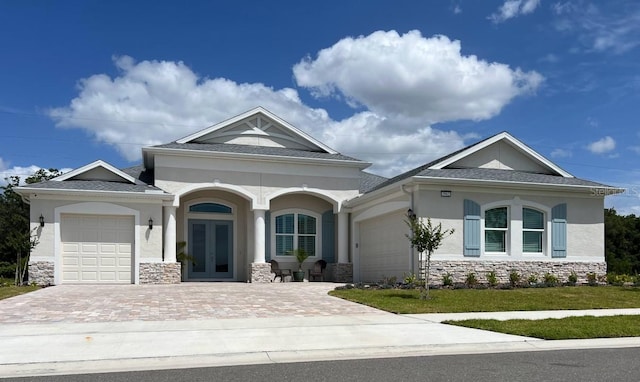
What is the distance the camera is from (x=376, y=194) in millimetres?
23547

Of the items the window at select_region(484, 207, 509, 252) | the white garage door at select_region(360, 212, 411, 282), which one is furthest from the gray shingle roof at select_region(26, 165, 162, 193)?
the window at select_region(484, 207, 509, 252)

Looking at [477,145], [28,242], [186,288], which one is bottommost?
[186,288]

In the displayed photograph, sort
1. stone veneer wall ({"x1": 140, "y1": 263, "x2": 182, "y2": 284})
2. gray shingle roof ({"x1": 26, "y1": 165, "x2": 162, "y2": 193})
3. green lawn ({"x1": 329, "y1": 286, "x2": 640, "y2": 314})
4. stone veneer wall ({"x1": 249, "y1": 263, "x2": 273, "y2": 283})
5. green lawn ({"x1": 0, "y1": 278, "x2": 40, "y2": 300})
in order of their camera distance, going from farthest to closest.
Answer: stone veneer wall ({"x1": 249, "y1": 263, "x2": 273, "y2": 283}), stone veneer wall ({"x1": 140, "y1": 263, "x2": 182, "y2": 284}), gray shingle roof ({"x1": 26, "y1": 165, "x2": 162, "y2": 193}), green lawn ({"x1": 0, "y1": 278, "x2": 40, "y2": 300}), green lawn ({"x1": 329, "y1": 286, "x2": 640, "y2": 314})

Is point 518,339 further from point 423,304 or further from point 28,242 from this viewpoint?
point 28,242

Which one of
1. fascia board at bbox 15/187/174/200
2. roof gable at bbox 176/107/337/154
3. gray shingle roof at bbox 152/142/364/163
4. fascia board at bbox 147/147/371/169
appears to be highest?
roof gable at bbox 176/107/337/154

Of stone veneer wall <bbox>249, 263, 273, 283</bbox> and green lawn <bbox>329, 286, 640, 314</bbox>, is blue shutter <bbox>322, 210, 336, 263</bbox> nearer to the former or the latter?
stone veneer wall <bbox>249, 263, 273, 283</bbox>

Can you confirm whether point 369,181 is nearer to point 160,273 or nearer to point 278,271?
point 278,271

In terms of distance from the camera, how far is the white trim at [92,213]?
2169cm

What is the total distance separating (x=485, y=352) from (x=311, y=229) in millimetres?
17687

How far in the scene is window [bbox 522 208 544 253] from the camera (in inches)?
885

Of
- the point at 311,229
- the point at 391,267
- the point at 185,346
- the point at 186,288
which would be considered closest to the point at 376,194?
the point at 391,267

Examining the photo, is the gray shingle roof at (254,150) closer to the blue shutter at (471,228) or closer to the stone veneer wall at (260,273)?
the stone veneer wall at (260,273)

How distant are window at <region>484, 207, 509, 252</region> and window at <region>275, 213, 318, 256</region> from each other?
25.7 ft

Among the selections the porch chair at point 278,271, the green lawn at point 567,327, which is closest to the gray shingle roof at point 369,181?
the porch chair at point 278,271
